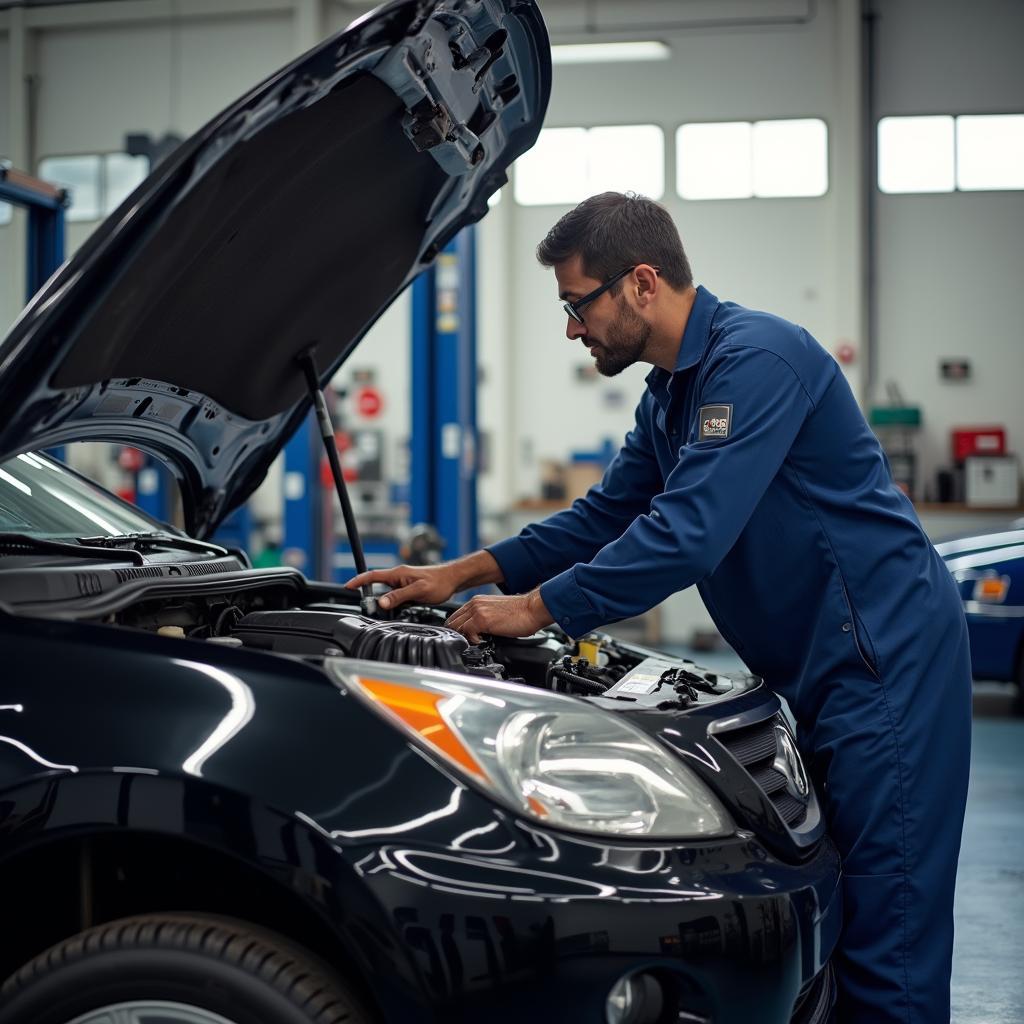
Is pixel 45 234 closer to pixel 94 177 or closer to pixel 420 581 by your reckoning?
pixel 420 581

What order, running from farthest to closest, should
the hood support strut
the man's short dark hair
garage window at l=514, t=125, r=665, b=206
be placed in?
garage window at l=514, t=125, r=665, b=206, the hood support strut, the man's short dark hair

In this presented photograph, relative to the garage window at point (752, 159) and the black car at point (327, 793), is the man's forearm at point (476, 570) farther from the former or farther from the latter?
the garage window at point (752, 159)

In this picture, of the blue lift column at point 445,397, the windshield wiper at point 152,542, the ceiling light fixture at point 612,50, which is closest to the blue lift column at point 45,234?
the blue lift column at point 445,397

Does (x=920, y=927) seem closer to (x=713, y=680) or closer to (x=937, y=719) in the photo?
(x=937, y=719)

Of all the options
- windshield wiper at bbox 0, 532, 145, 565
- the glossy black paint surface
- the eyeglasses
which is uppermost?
the eyeglasses

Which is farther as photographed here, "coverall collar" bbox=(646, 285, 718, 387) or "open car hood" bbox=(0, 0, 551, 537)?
"coverall collar" bbox=(646, 285, 718, 387)

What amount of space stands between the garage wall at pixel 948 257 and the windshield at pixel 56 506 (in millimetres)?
8365

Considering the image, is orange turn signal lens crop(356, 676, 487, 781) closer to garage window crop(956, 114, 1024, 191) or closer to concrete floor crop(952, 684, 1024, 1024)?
concrete floor crop(952, 684, 1024, 1024)

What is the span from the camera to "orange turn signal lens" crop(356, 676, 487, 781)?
50.1 inches

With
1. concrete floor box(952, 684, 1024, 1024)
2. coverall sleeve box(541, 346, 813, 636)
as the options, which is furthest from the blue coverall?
concrete floor box(952, 684, 1024, 1024)

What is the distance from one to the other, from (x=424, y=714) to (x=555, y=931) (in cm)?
27

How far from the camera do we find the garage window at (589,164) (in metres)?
9.84

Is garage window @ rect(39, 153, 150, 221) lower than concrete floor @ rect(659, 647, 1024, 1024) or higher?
higher

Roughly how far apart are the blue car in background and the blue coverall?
3.68 meters
